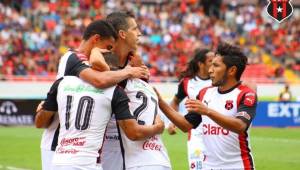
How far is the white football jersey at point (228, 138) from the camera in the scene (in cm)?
712

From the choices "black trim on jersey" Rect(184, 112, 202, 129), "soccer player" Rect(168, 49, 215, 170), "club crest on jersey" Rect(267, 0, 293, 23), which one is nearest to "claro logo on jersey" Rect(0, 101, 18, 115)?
"soccer player" Rect(168, 49, 215, 170)

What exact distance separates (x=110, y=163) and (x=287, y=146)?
13555 millimetres

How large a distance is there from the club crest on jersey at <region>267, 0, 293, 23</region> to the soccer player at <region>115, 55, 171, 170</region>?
2.59m

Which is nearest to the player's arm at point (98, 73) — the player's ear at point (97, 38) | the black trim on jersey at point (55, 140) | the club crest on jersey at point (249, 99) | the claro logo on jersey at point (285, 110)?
the player's ear at point (97, 38)

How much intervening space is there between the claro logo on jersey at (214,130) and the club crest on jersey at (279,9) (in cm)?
199

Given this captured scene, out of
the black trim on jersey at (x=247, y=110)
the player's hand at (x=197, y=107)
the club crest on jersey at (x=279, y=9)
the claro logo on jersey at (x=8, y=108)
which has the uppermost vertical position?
the club crest on jersey at (x=279, y=9)

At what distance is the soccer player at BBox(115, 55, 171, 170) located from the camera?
6.48 meters

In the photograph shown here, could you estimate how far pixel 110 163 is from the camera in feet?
22.5

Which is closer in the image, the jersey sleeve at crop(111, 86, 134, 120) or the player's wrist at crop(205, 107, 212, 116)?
the jersey sleeve at crop(111, 86, 134, 120)

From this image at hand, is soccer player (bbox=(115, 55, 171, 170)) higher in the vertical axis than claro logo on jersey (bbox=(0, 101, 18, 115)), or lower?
higher

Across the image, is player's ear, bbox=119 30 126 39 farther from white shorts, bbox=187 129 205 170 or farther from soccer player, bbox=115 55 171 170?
white shorts, bbox=187 129 205 170

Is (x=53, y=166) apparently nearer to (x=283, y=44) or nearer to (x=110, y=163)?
(x=110, y=163)

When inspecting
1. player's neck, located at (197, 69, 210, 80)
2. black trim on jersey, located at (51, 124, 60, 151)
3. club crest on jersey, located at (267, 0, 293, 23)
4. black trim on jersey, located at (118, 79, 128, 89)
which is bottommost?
black trim on jersey, located at (51, 124, 60, 151)

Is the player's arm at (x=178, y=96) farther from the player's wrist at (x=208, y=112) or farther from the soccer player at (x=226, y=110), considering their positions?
the player's wrist at (x=208, y=112)
